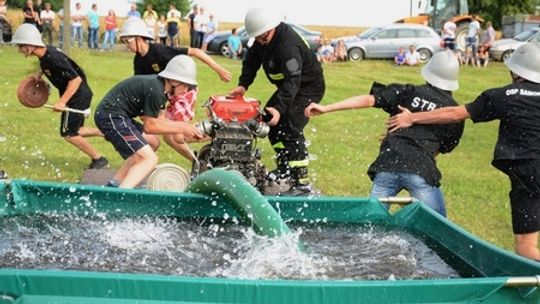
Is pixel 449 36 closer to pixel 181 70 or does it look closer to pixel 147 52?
pixel 147 52

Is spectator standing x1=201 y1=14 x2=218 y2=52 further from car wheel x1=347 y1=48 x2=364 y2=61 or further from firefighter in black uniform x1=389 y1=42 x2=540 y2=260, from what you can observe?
firefighter in black uniform x1=389 y1=42 x2=540 y2=260

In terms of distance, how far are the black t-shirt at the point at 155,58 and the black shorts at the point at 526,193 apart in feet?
14.7

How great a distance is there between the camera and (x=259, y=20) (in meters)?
7.98

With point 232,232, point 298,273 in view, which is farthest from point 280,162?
point 298,273

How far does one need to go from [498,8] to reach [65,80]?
52.4m

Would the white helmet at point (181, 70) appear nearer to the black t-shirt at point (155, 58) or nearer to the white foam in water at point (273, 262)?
the black t-shirt at point (155, 58)

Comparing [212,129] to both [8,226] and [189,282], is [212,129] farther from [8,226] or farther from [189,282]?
[189,282]

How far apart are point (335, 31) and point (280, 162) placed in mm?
50065

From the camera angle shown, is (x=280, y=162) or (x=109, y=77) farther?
(x=109, y=77)

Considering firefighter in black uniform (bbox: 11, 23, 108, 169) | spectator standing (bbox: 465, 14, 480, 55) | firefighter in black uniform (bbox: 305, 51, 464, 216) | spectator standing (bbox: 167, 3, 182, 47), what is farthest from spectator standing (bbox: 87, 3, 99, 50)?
firefighter in black uniform (bbox: 305, 51, 464, 216)

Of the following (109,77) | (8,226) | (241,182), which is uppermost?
(241,182)

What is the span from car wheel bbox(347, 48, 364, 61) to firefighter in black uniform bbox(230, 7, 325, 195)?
25.5 metres

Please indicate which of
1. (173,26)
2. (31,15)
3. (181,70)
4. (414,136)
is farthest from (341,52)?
(414,136)

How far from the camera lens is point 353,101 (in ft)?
20.6
